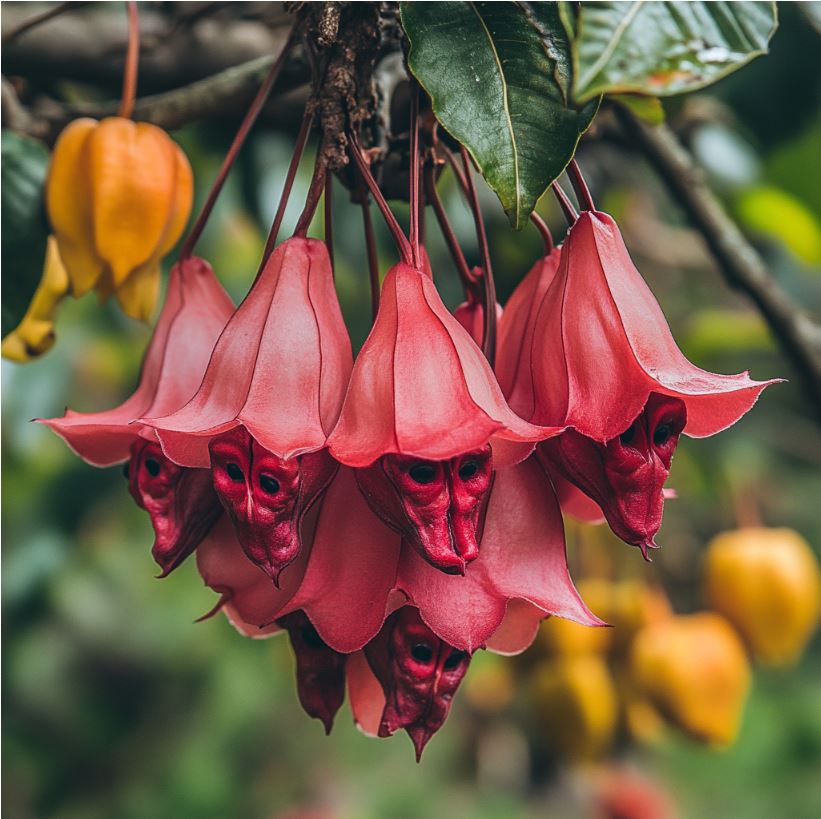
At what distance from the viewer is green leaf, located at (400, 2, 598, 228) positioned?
466 mm

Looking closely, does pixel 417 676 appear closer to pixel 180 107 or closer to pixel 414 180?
pixel 414 180

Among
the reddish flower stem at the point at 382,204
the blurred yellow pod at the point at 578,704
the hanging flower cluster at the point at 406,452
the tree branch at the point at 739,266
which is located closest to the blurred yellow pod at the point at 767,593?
the blurred yellow pod at the point at 578,704

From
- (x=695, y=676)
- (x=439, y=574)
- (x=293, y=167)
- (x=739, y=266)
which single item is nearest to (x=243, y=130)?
(x=293, y=167)

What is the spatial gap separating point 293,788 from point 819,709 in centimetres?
171

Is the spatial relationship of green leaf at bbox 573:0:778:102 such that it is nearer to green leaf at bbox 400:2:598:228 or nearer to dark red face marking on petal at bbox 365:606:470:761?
green leaf at bbox 400:2:598:228

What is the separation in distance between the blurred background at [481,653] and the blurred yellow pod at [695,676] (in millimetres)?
17

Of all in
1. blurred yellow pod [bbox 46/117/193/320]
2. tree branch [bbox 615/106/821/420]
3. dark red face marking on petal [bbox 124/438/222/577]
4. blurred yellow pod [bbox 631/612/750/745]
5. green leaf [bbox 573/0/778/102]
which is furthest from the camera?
blurred yellow pod [bbox 631/612/750/745]

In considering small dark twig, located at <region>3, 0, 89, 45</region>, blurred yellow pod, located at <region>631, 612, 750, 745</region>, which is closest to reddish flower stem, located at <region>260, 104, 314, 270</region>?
small dark twig, located at <region>3, 0, 89, 45</region>

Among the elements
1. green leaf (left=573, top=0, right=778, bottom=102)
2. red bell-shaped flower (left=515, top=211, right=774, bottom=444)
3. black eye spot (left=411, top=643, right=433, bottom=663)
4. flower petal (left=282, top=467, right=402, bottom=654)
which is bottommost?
black eye spot (left=411, top=643, right=433, bottom=663)

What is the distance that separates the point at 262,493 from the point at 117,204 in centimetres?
31

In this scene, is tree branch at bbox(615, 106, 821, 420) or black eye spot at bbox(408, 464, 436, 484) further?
tree branch at bbox(615, 106, 821, 420)

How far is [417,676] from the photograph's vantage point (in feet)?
1.52

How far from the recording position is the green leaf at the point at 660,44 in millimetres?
371

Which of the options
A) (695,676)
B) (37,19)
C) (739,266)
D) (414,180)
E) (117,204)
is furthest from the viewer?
(695,676)
